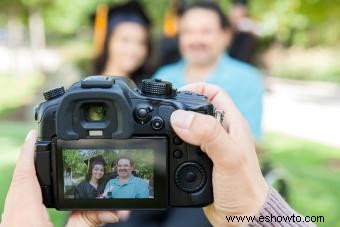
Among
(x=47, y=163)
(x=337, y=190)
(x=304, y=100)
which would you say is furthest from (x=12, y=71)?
(x=47, y=163)

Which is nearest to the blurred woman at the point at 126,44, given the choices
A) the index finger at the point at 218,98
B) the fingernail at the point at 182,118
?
the index finger at the point at 218,98

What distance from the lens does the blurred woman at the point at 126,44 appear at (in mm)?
3242

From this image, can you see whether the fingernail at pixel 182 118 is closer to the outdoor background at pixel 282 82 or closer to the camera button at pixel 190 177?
the camera button at pixel 190 177

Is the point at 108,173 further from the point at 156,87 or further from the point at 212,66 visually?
the point at 212,66

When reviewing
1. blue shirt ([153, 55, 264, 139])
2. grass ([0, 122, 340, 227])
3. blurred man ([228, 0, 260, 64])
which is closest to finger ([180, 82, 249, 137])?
blue shirt ([153, 55, 264, 139])

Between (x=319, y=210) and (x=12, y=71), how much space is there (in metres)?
12.6

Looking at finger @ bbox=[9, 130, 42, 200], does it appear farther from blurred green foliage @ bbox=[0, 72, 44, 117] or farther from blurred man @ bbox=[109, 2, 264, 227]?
blurred green foliage @ bbox=[0, 72, 44, 117]

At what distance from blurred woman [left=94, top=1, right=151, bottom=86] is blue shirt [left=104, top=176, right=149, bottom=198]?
209cm

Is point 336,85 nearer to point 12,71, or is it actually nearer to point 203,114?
point 12,71

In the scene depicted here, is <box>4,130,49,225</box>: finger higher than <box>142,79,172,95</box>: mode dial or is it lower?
lower

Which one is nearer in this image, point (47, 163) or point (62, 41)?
→ point (47, 163)

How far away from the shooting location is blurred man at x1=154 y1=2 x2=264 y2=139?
111 inches

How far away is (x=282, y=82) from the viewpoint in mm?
16031

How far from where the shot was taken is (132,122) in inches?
44.2
